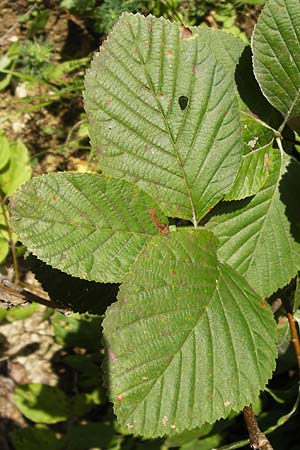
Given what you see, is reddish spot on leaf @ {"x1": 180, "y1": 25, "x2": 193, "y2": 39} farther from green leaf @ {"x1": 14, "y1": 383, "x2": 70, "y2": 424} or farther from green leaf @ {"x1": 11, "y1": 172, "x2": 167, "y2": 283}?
green leaf @ {"x1": 14, "y1": 383, "x2": 70, "y2": 424}

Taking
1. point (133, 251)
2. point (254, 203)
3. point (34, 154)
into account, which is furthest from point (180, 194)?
point (34, 154)

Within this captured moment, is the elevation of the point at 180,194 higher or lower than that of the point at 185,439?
higher

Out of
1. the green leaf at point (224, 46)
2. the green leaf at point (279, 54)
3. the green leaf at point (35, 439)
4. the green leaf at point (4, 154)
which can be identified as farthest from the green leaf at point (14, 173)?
the green leaf at point (279, 54)

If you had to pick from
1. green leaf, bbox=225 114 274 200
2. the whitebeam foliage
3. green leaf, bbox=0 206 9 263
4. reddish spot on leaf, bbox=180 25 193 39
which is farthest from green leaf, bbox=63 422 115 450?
reddish spot on leaf, bbox=180 25 193 39

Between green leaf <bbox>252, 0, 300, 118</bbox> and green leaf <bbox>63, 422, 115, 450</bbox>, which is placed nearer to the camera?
green leaf <bbox>252, 0, 300, 118</bbox>

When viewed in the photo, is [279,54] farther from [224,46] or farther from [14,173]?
[14,173]

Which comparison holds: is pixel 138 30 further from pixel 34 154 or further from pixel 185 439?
pixel 34 154
